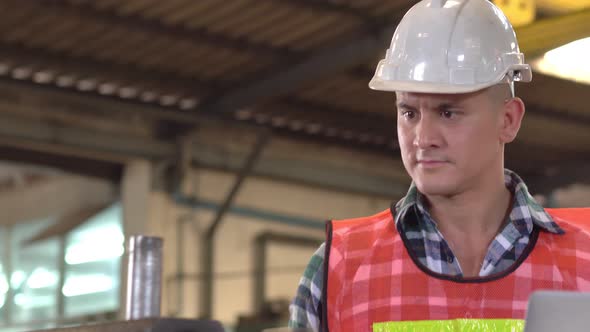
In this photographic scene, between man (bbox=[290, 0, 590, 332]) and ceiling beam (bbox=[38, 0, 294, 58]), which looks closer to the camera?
man (bbox=[290, 0, 590, 332])

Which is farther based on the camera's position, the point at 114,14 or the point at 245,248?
the point at 245,248

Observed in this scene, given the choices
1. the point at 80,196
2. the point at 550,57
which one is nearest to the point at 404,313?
the point at 550,57

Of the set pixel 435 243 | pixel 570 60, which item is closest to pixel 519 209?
pixel 435 243

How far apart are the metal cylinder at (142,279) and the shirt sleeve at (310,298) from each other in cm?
34

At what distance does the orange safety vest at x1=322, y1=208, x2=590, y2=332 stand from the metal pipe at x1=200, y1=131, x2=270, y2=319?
8.29 meters

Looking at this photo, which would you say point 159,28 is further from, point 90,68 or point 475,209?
point 475,209

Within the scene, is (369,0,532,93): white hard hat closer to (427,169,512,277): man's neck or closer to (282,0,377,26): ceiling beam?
(427,169,512,277): man's neck

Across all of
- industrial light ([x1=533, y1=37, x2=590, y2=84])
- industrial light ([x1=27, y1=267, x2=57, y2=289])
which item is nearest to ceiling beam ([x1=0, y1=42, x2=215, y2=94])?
industrial light ([x1=27, y1=267, x2=57, y2=289])

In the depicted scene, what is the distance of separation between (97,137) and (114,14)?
210 cm

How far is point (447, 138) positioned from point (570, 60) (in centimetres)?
416

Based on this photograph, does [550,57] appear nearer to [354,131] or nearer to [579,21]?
[579,21]

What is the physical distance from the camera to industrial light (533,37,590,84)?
20.3 feet

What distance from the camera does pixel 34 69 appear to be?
9.57 m

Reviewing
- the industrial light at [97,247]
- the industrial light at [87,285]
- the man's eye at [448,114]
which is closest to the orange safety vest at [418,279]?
the man's eye at [448,114]
